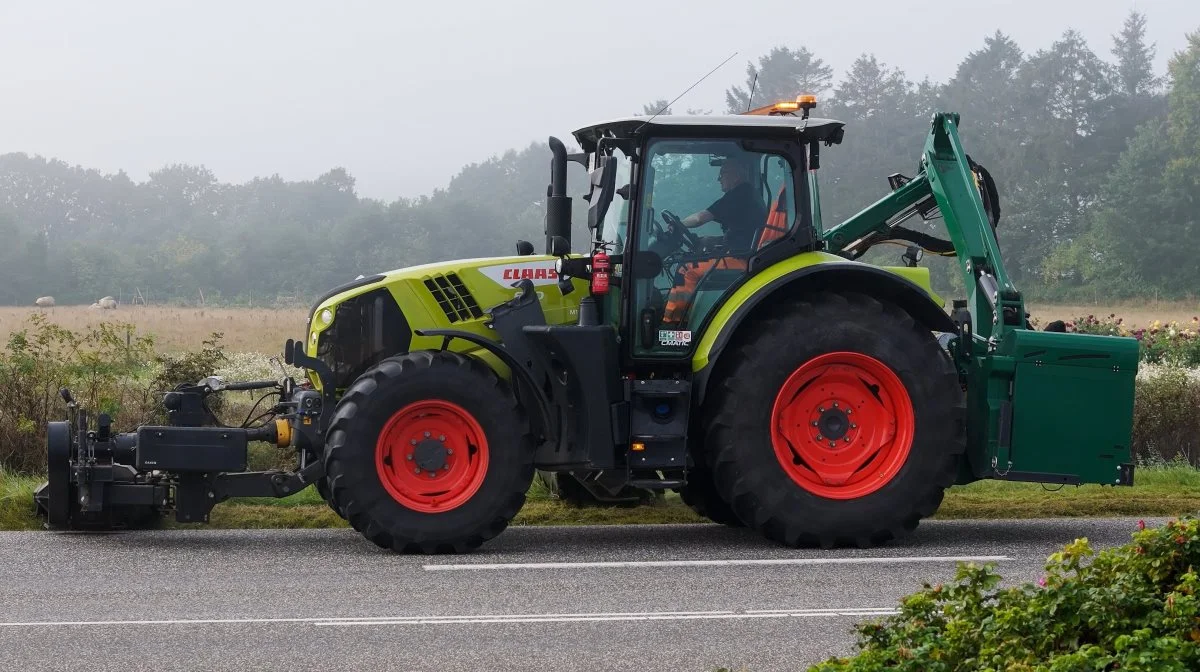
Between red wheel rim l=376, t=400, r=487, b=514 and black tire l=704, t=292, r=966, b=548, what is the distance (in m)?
1.52

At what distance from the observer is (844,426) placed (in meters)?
9.95

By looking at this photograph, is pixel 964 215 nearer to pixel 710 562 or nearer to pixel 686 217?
pixel 686 217

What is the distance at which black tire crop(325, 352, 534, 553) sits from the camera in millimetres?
9258

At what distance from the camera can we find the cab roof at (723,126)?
9.77 meters

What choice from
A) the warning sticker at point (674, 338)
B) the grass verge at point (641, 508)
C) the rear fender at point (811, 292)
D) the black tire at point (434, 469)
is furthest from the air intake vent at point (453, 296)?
the grass verge at point (641, 508)

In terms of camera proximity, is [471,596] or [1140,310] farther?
[1140,310]

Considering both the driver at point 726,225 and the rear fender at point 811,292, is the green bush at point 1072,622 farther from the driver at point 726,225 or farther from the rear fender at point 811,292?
the driver at point 726,225

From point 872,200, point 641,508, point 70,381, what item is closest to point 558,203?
point 641,508

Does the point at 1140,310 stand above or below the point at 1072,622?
above

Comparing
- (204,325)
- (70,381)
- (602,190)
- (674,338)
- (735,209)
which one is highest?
(602,190)

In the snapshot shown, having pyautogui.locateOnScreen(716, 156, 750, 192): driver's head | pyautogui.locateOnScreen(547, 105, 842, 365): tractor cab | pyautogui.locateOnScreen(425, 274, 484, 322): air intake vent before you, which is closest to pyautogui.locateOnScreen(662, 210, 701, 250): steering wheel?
pyautogui.locateOnScreen(547, 105, 842, 365): tractor cab

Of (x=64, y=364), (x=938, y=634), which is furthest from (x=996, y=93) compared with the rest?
(x=938, y=634)

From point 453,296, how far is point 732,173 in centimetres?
201

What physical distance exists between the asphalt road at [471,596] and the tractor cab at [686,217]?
1562 mm
